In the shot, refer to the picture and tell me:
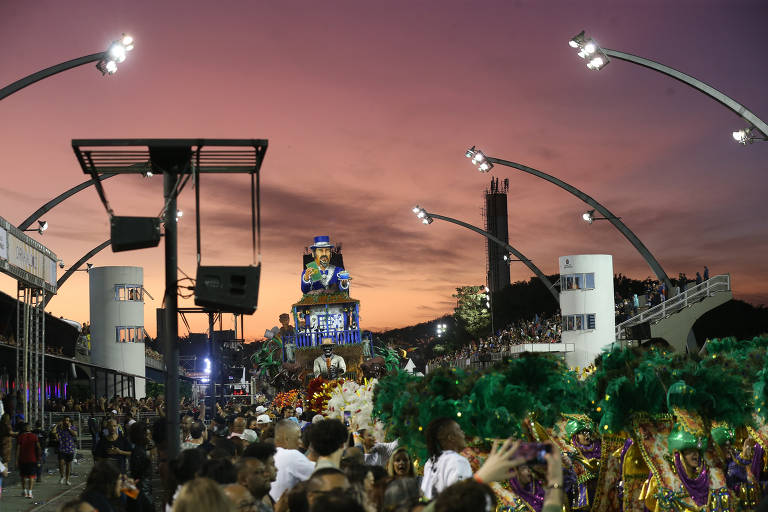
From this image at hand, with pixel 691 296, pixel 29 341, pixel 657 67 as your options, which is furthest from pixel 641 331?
pixel 657 67

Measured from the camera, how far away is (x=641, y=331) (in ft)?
126

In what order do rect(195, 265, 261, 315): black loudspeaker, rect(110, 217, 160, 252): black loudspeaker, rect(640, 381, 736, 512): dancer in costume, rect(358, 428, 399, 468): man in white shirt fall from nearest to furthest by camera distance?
rect(195, 265, 261, 315): black loudspeaker, rect(110, 217, 160, 252): black loudspeaker, rect(640, 381, 736, 512): dancer in costume, rect(358, 428, 399, 468): man in white shirt

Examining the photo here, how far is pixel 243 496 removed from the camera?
18.4ft

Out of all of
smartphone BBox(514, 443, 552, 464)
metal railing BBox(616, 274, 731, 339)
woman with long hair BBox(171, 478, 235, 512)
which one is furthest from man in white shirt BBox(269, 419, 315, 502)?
metal railing BBox(616, 274, 731, 339)

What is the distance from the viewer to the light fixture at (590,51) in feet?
50.3

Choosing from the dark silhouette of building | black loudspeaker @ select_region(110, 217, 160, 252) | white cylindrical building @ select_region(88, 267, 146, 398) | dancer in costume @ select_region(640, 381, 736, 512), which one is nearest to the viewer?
black loudspeaker @ select_region(110, 217, 160, 252)

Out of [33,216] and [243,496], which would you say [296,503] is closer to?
[243,496]

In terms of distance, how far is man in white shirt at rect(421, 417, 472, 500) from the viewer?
6.31 m

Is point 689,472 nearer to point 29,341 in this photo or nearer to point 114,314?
point 29,341

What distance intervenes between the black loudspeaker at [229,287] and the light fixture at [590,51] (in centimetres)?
899

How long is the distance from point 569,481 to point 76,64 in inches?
352

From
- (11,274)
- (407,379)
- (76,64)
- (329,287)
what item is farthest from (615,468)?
(329,287)

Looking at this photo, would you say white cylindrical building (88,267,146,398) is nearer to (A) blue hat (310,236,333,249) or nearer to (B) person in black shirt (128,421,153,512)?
(A) blue hat (310,236,333,249)

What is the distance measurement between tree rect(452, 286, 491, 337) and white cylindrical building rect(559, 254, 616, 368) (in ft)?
273
